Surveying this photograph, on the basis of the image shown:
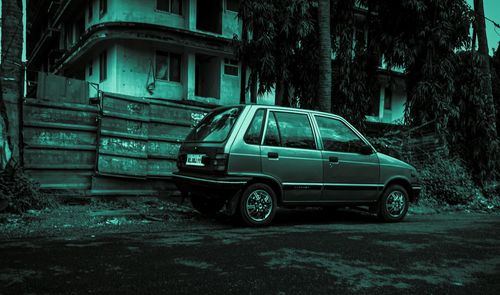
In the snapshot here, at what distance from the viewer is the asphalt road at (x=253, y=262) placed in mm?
3301

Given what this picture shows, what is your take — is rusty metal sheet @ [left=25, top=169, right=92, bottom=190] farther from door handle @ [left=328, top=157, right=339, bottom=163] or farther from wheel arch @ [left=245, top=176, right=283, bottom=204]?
door handle @ [left=328, top=157, right=339, bottom=163]

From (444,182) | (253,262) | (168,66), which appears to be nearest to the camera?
(253,262)

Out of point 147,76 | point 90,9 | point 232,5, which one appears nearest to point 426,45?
point 232,5

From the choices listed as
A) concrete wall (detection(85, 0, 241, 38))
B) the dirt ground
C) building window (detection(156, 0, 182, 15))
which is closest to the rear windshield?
the dirt ground

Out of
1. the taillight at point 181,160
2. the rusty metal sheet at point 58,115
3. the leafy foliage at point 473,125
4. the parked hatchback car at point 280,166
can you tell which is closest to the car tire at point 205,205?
the parked hatchback car at point 280,166

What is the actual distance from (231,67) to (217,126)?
14.3 metres

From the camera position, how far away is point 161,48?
738 inches

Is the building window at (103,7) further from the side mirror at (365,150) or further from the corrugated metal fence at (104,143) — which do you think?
the side mirror at (365,150)

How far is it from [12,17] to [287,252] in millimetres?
6258

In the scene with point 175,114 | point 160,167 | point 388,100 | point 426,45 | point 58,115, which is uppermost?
point 388,100

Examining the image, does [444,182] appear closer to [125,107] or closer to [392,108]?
[125,107]

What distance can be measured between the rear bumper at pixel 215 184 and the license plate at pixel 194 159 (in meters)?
0.17

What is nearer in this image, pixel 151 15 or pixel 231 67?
pixel 151 15

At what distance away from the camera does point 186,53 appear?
19.0 metres
